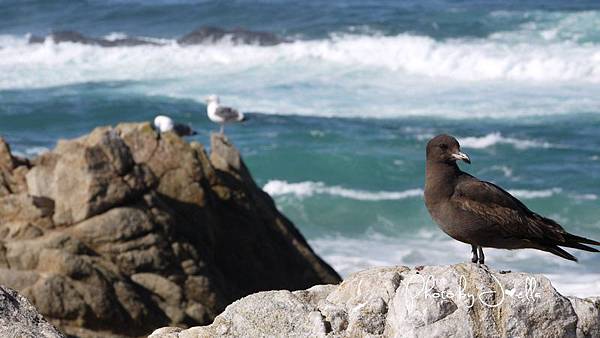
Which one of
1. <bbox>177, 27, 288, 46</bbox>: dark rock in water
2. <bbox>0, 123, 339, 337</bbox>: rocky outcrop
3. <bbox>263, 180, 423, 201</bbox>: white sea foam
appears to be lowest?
<bbox>177, 27, 288, 46</bbox>: dark rock in water

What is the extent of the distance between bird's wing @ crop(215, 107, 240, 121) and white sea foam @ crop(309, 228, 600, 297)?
175 inches

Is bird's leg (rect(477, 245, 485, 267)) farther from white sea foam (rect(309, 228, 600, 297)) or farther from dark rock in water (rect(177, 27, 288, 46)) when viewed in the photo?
dark rock in water (rect(177, 27, 288, 46))

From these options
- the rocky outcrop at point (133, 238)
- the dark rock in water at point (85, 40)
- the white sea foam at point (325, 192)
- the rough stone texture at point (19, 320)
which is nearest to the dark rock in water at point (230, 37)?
the dark rock in water at point (85, 40)

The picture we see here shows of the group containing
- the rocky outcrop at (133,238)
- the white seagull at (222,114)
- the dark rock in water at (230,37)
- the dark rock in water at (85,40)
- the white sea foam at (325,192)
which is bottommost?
the dark rock in water at (85,40)

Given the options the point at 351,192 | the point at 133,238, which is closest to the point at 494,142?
the point at 351,192

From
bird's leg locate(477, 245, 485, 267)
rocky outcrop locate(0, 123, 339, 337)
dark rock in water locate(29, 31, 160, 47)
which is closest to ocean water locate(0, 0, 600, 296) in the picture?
dark rock in water locate(29, 31, 160, 47)

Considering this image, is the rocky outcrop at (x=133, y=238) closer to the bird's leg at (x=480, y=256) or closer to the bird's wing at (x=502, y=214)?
the bird's leg at (x=480, y=256)

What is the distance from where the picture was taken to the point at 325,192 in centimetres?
2511

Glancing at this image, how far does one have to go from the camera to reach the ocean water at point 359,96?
2309 centimetres

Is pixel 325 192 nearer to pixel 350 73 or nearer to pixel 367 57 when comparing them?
pixel 350 73

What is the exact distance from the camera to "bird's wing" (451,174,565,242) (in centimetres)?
692

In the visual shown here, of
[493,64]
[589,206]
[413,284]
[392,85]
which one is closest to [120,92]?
[392,85]

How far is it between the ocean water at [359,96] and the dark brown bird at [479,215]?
34.3ft

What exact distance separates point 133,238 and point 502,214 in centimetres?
632
